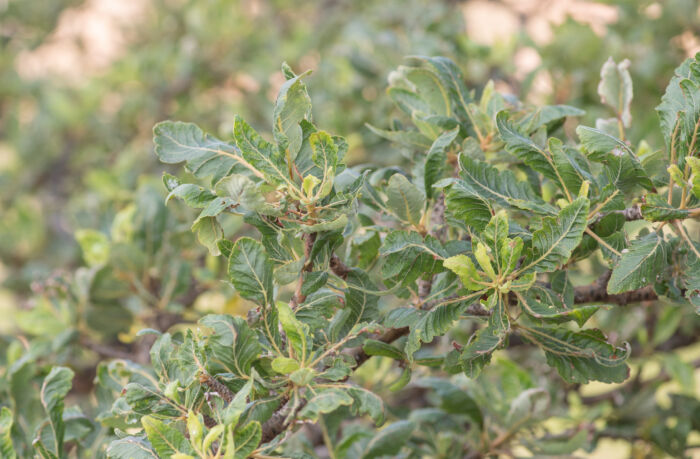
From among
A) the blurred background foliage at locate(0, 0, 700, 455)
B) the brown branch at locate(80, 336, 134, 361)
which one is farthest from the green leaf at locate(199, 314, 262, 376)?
the brown branch at locate(80, 336, 134, 361)

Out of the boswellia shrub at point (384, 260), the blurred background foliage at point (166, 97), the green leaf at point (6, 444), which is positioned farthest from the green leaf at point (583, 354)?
the green leaf at point (6, 444)

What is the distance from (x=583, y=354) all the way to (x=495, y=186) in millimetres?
198

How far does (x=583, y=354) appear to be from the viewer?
2.27 ft

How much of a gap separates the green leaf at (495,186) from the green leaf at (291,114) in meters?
0.17

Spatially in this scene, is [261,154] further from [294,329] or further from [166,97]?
[166,97]

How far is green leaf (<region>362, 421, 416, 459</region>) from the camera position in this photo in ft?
2.95

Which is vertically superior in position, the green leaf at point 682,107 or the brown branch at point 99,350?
the green leaf at point 682,107

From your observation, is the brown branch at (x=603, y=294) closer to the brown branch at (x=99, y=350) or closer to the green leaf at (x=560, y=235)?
the green leaf at (x=560, y=235)

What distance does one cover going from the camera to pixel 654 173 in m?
0.74

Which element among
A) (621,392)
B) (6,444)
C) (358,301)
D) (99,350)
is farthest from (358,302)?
(621,392)

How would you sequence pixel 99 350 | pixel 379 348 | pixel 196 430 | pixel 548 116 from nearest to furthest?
pixel 196 430 → pixel 379 348 → pixel 548 116 → pixel 99 350

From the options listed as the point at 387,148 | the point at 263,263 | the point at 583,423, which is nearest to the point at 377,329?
the point at 263,263

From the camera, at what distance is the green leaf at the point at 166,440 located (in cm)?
61

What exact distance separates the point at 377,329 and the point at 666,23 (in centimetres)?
150
